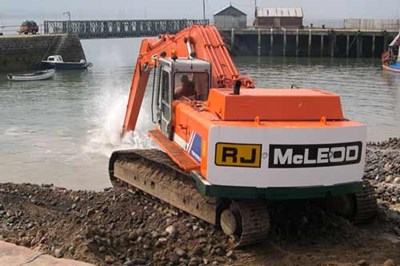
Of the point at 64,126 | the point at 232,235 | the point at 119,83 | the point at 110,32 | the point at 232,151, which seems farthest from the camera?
the point at 110,32

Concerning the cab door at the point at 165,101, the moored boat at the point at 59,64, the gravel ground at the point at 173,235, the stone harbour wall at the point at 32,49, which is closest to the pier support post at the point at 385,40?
the stone harbour wall at the point at 32,49

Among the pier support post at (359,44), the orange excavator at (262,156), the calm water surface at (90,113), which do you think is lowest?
the calm water surface at (90,113)

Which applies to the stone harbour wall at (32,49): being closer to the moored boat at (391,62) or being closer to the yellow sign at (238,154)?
the moored boat at (391,62)

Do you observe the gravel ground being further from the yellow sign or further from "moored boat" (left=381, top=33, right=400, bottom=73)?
"moored boat" (left=381, top=33, right=400, bottom=73)

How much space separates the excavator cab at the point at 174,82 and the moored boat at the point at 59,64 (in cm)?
4206

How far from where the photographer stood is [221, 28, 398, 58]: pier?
69562 millimetres

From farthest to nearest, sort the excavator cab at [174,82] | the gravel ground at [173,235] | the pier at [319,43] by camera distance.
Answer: the pier at [319,43], the excavator cab at [174,82], the gravel ground at [173,235]

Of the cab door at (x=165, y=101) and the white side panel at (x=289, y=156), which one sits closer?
the white side panel at (x=289, y=156)

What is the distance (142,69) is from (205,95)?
4040mm

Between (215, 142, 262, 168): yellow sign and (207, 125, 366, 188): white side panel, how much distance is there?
0.12 feet

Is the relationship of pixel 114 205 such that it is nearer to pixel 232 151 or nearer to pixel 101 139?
pixel 232 151

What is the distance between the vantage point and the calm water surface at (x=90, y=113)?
58.5ft

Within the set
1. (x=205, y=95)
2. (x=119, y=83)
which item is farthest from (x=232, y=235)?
(x=119, y=83)

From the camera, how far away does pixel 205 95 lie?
11016 millimetres
